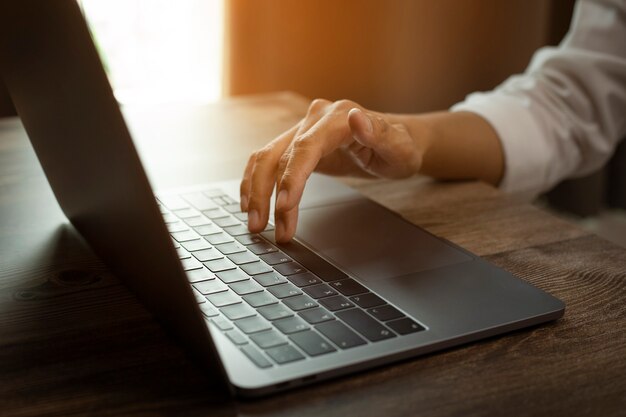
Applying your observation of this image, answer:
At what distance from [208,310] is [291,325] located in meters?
0.06

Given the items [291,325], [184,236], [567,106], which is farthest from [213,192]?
[567,106]

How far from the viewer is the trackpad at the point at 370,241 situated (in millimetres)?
661

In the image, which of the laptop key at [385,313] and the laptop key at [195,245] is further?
the laptop key at [195,245]

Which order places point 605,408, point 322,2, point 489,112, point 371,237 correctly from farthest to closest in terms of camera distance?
point 322,2 → point 489,112 → point 371,237 → point 605,408

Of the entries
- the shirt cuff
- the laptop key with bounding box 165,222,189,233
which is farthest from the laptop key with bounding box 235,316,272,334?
the shirt cuff

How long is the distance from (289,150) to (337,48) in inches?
75.1

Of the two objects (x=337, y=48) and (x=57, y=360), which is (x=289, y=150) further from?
(x=337, y=48)

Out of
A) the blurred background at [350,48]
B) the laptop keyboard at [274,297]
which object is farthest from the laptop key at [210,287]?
the blurred background at [350,48]

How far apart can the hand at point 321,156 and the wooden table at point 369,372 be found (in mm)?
41

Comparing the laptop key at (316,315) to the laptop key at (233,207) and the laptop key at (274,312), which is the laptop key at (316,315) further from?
the laptop key at (233,207)

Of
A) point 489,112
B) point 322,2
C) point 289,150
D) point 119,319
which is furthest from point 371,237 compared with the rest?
point 322,2

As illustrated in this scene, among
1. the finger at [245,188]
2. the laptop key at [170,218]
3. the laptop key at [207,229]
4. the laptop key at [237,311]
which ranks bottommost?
the laptop key at [207,229]

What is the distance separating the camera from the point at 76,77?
0.51 metres

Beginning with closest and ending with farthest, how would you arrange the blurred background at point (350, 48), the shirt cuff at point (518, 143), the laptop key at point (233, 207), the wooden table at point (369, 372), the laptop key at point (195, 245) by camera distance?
1. the wooden table at point (369, 372)
2. the laptop key at point (195, 245)
3. the laptop key at point (233, 207)
4. the shirt cuff at point (518, 143)
5. the blurred background at point (350, 48)
